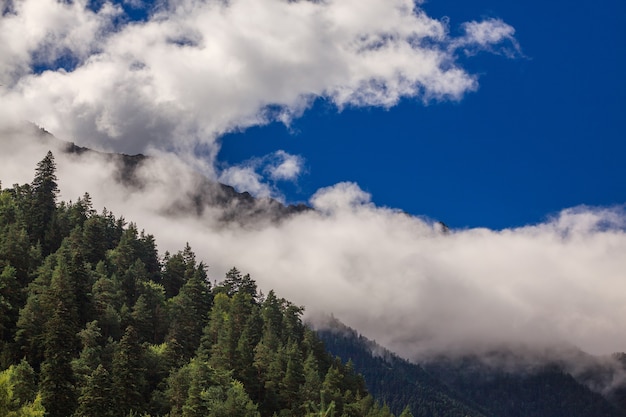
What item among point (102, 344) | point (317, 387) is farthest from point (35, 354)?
point (317, 387)

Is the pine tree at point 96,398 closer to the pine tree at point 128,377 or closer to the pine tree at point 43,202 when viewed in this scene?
the pine tree at point 128,377

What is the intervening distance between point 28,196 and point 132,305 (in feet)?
144

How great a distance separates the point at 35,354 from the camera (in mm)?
94000

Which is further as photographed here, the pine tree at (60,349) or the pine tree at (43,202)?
the pine tree at (43,202)

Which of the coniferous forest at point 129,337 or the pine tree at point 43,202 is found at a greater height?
the pine tree at point 43,202

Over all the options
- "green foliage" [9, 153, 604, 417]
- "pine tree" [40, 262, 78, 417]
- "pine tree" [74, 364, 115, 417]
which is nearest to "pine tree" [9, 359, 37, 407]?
"green foliage" [9, 153, 604, 417]

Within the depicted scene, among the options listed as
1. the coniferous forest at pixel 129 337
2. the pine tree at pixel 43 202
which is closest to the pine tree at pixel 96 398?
the coniferous forest at pixel 129 337

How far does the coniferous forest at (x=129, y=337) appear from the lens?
84.7 meters

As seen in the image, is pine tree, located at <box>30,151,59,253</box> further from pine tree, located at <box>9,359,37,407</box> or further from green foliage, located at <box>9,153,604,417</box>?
pine tree, located at <box>9,359,37,407</box>

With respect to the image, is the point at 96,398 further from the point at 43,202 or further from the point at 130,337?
the point at 43,202

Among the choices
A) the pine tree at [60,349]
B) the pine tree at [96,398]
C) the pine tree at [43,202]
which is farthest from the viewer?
the pine tree at [43,202]

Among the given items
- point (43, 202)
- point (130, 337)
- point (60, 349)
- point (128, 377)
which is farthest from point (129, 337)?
point (43, 202)

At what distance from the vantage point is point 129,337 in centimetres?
9088

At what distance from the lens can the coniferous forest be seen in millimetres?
84688
